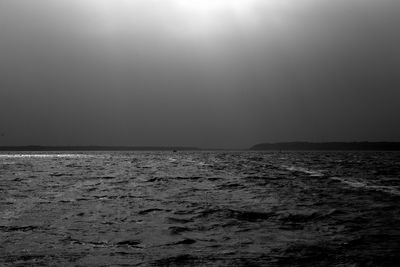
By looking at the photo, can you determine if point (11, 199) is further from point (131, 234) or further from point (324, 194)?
point (324, 194)

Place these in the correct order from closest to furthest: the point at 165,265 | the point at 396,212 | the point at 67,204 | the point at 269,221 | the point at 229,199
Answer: the point at 165,265
the point at 269,221
the point at 396,212
the point at 67,204
the point at 229,199

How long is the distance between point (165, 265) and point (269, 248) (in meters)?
3.12

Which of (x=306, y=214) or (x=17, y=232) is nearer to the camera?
(x=17, y=232)

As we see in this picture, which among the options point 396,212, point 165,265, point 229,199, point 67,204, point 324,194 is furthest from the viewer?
point 324,194

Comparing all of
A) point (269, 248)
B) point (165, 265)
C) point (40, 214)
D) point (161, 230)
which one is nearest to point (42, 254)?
point (165, 265)

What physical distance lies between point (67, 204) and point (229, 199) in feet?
27.2

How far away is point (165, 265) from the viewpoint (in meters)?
9.79

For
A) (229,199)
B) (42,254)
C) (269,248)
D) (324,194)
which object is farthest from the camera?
(324,194)

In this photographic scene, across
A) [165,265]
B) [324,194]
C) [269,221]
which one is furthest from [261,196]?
[165,265]

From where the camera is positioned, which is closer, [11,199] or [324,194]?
[11,199]

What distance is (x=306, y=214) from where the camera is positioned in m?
18.1

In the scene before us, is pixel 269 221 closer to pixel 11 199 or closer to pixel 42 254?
pixel 42 254

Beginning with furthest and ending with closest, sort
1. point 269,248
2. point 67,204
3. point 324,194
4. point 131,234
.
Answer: point 324,194
point 67,204
point 131,234
point 269,248

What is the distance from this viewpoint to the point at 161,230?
1473 centimetres
